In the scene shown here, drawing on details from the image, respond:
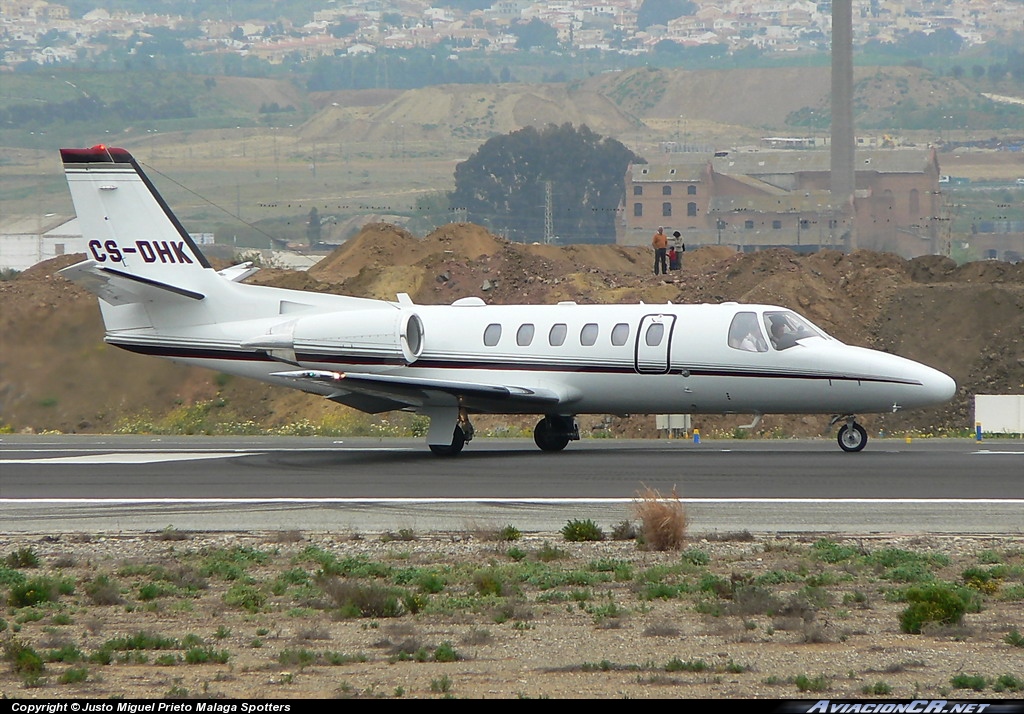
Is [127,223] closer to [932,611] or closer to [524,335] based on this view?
[524,335]

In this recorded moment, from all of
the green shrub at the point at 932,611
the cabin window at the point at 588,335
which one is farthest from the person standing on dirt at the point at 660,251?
the green shrub at the point at 932,611

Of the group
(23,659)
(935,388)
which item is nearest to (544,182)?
(935,388)

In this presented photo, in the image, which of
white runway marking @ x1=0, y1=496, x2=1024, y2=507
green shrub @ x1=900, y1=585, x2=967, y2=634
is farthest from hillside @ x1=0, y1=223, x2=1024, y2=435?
green shrub @ x1=900, y1=585, x2=967, y2=634

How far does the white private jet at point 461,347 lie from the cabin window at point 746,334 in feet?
0.08

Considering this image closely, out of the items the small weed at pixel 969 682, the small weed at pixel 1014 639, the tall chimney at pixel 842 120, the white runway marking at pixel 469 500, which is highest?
the tall chimney at pixel 842 120

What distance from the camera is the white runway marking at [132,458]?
25672mm

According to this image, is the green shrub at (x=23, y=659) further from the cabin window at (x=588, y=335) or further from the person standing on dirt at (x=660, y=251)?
the person standing on dirt at (x=660, y=251)

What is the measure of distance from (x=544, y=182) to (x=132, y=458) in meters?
103

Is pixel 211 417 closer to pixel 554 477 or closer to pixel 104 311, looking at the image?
pixel 104 311

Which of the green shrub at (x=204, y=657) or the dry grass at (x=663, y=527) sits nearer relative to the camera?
the green shrub at (x=204, y=657)

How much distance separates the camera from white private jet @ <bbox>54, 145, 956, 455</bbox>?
2420 cm

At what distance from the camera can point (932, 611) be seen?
11070 mm

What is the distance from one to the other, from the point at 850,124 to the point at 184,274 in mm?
99273

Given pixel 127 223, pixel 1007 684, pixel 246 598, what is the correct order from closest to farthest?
pixel 1007 684 → pixel 246 598 → pixel 127 223
